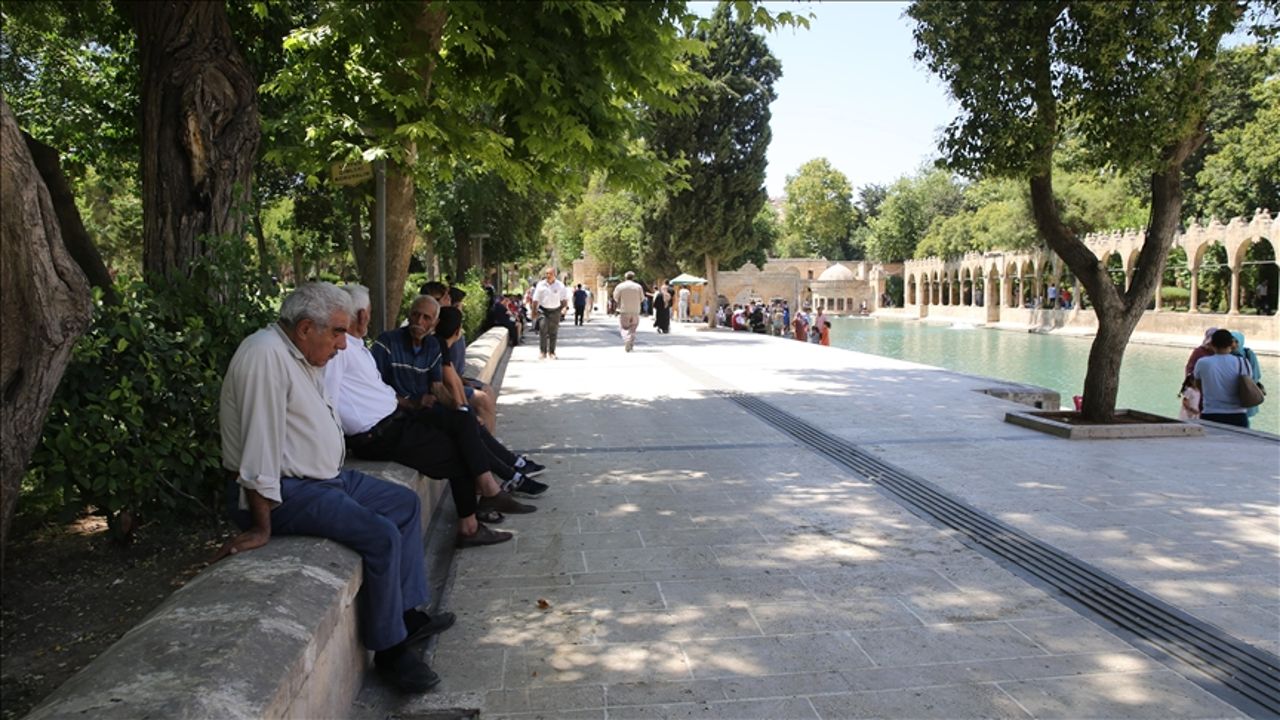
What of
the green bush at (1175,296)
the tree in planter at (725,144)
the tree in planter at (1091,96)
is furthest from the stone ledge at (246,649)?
the green bush at (1175,296)

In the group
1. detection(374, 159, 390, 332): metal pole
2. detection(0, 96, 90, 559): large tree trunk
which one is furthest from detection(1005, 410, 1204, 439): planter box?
Result: detection(0, 96, 90, 559): large tree trunk

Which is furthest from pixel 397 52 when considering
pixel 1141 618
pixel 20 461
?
pixel 1141 618

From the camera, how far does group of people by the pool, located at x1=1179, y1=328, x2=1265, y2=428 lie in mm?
8953

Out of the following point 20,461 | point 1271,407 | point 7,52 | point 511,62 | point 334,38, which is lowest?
point 1271,407

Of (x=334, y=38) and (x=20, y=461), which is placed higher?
(x=334, y=38)

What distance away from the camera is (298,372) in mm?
3236

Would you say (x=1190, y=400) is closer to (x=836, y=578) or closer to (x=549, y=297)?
(x=836, y=578)

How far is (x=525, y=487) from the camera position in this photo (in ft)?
20.3

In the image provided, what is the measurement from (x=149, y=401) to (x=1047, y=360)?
27018 millimetres

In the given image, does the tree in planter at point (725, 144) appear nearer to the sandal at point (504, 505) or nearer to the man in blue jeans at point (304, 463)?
the sandal at point (504, 505)

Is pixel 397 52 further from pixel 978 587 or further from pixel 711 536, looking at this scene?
pixel 978 587

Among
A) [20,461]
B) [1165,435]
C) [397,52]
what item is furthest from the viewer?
[1165,435]

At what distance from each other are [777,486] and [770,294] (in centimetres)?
5059

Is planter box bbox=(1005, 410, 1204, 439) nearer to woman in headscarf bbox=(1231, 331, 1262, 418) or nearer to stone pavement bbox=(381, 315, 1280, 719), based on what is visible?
stone pavement bbox=(381, 315, 1280, 719)
